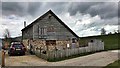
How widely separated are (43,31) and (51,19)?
2433 mm

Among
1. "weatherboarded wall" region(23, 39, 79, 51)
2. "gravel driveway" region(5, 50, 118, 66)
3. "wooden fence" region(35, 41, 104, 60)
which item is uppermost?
"weatherboarded wall" region(23, 39, 79, 51)

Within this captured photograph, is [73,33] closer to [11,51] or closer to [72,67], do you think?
[11,51]

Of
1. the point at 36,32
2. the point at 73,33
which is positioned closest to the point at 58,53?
the point at 36,32

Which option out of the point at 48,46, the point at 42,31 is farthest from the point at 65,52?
the point at 42,31

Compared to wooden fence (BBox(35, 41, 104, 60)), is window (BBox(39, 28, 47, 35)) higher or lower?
higher

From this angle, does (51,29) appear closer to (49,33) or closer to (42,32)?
(49,33)

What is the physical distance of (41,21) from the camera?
4003 centimetres

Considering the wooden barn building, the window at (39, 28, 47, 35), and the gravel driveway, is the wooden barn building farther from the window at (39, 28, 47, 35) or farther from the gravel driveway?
the gravel driveway

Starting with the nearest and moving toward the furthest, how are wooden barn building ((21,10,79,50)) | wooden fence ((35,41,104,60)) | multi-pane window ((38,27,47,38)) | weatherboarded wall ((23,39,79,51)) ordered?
wooden fence ((35,41,104,60))
weatherboarded wall ((23,39,79,51))
wooden barn building ((21,10,79,50))
multi-pane window ((38,27,47,38))

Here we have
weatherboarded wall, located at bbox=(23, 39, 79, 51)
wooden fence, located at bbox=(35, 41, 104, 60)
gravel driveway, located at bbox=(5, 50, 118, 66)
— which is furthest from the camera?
weatherboarded wall, located at bbox=(23, 39, 79, 51)

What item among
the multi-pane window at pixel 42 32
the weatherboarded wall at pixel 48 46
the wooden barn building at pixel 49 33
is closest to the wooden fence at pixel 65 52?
the wooden barn building at pixel 49 33

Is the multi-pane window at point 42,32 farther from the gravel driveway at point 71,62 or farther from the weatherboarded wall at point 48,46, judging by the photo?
the gravel driveway at point 71,62

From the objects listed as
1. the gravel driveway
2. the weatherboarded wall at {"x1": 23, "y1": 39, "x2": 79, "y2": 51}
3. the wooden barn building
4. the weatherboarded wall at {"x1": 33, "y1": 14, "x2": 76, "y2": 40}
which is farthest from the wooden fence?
the weatherboarded wall at {"x1": 33, "y1": 14, "x2": 76, "y2": 40}

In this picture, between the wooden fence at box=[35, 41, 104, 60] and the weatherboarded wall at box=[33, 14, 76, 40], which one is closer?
the wooden fence at box=[35, 41, 104, 60]
